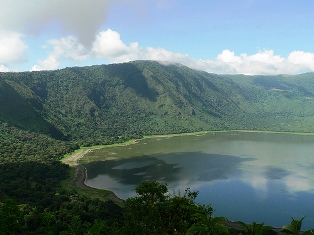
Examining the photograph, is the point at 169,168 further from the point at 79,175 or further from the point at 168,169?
the point at 79,175

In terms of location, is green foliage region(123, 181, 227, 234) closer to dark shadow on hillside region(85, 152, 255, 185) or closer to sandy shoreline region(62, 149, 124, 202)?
sandy shoreline region(62, 149, 124, 202)

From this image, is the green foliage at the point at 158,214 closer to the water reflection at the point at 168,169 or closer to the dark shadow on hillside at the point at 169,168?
the water reflection at the point at 168,169

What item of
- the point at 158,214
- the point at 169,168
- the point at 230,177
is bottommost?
the point at 230,177

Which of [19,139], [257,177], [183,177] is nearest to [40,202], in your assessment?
[183,177]

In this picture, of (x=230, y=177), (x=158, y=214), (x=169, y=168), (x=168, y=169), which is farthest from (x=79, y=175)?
(x=158, y=214)

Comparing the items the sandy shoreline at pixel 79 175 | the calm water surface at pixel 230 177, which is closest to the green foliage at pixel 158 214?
the calm water surface at pixel 230 177

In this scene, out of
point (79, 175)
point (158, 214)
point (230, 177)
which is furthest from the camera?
point (230, 177)

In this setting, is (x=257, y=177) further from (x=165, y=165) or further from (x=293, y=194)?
(x=165, y=165)
